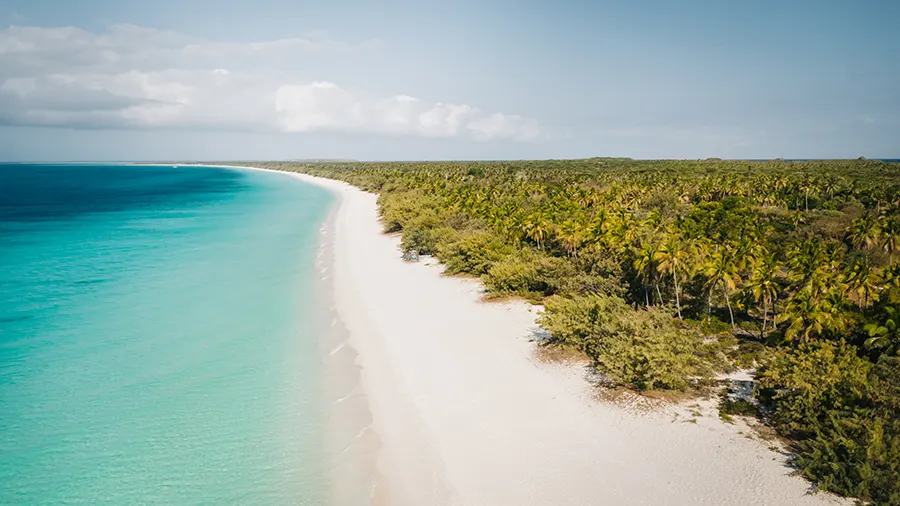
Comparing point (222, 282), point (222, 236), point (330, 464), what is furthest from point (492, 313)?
point (222, 236)

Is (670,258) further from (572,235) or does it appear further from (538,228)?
(538,228)

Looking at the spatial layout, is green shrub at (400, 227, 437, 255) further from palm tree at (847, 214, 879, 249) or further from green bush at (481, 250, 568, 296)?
palm tree at (847, 214, 879, 249)

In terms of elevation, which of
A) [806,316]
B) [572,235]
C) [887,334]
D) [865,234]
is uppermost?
[865,234]

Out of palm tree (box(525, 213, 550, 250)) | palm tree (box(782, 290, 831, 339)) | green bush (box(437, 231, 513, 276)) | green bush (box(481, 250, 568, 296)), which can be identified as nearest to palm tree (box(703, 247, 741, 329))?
palm tree (box(782, 290, 831, 339))

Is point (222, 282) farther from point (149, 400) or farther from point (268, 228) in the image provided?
point (268, 228)

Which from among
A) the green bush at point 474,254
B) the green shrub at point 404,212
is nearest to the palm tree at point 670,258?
the green bush at point 474,254

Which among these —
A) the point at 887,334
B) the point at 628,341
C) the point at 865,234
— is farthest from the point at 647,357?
the point at 865,234
